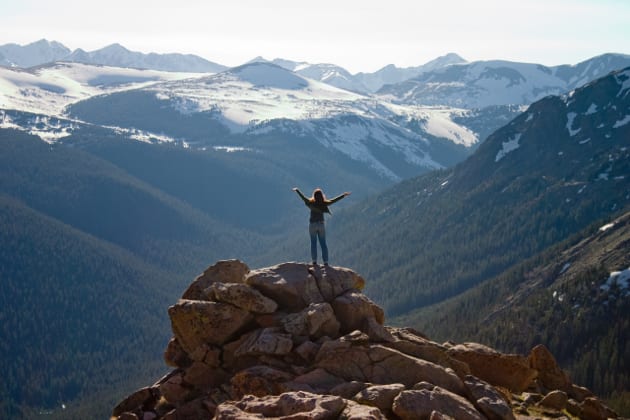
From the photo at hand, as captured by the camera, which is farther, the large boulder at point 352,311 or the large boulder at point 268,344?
the large boulder at point 352,311

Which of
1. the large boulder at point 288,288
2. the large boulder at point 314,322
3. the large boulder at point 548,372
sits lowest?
the large boulder at point 548,372

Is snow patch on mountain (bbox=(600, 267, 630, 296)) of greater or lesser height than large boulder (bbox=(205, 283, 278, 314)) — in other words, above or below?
below

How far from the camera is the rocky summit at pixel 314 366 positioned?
36172mm

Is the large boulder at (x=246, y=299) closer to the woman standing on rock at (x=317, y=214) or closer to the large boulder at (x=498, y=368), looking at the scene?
the woman standing on rock at (x=317, y=214)

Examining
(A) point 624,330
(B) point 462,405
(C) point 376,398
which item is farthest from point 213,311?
(A) point 624,330

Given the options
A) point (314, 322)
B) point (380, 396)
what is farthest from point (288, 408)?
point (314, 322)

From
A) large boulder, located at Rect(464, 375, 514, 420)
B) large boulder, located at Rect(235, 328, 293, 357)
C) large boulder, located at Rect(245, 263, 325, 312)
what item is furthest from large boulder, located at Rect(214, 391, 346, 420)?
large boulder, located at Rect(245, 263, 325, 312)

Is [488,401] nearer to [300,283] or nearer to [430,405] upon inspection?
[430,405]

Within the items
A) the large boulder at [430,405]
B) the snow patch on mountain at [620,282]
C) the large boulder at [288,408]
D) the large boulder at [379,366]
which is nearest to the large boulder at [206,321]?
the large boulder at [379,366]

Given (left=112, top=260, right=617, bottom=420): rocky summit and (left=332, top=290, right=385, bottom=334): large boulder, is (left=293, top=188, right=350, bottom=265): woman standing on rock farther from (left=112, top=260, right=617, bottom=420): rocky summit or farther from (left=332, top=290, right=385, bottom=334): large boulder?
(left=332, top=290, right=385, bottom=334): large boulder

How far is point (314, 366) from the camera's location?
40750 mm

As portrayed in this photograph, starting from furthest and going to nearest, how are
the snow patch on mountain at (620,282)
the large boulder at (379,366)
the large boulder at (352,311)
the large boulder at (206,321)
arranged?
the snow patch on mountain at (620,282) → the large boulder at (352,311) → the large boulder at (206,321) → the large boulder at (379,366)

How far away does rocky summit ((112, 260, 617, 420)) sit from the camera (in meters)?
36.2

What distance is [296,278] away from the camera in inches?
1890
